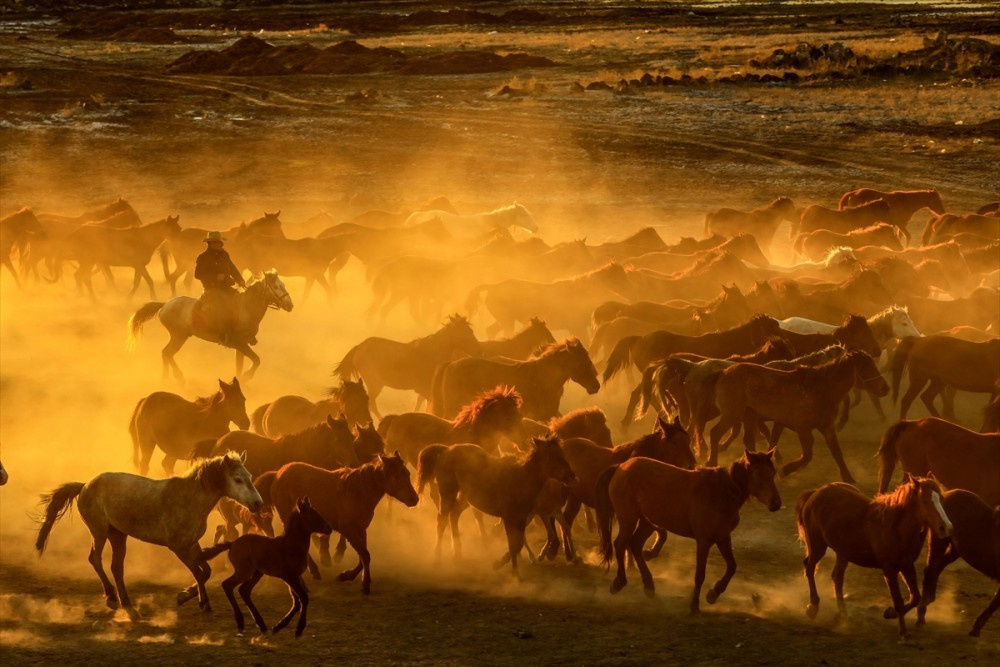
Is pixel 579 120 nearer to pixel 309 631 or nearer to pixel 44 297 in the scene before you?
pixel 44 297

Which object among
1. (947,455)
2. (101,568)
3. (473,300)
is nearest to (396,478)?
(101,568)

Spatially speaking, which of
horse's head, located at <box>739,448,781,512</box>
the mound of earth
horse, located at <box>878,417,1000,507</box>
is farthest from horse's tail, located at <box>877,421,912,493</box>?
the mound of earth

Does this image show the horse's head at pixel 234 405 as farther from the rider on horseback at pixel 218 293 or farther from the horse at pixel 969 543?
the horse at pixel 969 543

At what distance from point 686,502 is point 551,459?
115cm

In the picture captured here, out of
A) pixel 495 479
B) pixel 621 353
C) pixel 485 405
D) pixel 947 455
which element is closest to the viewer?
pixel 495 479

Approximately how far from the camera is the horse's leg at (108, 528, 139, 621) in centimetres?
1021

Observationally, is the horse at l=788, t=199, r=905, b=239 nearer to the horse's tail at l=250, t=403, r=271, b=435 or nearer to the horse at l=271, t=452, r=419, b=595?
the horse's tail at l=250, t=403, r=271, b=435

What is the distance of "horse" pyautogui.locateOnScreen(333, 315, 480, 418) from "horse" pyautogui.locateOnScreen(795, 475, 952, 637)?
552 centimetres

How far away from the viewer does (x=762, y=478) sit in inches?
390

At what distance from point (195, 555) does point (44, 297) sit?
12.9 metres

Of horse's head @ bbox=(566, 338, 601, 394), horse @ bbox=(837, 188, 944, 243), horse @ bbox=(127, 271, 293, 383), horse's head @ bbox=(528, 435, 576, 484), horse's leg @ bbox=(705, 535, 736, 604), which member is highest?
horse @ bbox=(837, 188, 944, 243)

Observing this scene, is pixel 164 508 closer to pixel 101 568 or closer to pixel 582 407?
pixel 101 568

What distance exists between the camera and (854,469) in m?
13.7

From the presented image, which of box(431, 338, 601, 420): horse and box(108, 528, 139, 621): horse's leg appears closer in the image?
box(108, 528, 139, 621): horse's leg
